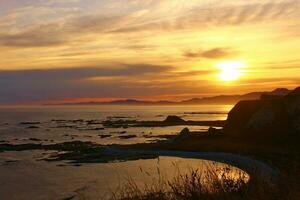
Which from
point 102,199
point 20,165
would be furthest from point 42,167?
point 102,199

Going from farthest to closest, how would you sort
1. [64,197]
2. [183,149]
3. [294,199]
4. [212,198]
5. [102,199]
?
[183,149], [64,197], [102,199], [212,198], [294,199]

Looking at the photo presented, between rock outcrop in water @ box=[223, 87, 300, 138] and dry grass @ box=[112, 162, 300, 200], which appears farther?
rock outcrop in water @ box=[223, 87, 300, 138]

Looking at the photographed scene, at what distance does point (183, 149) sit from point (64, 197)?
21.9 m

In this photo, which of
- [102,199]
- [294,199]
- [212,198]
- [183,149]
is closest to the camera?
[294,199]

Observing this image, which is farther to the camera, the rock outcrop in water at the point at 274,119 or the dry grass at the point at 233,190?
the rock outcrop in water at the point at 274,119

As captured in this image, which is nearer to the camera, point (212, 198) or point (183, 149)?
point (212, 198)

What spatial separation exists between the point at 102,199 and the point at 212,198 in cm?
1777

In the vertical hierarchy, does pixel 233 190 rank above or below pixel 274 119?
above

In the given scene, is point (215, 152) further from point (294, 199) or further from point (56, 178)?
point (294, 199)

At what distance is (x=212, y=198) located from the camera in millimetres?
7309

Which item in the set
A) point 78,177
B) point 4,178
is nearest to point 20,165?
point 4,178

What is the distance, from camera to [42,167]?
135 feet

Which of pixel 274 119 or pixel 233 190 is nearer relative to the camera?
pixel 233 190

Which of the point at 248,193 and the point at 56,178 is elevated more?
the point at 248,193
